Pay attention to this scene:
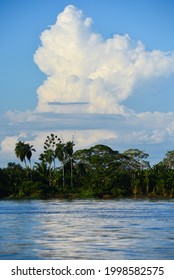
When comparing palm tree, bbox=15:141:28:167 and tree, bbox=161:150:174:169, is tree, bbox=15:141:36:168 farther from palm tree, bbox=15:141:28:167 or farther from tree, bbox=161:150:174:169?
tree, bbox=161:150:174:169

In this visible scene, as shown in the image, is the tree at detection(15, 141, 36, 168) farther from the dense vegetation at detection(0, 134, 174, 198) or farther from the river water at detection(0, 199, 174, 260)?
the river water at detection(0, 199, 174, 260)

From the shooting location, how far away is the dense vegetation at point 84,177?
92000mm

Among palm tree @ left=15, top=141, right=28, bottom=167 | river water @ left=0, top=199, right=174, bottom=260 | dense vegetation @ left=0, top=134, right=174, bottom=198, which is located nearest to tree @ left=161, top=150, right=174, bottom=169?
dense vegetation @ left=0, top=134, right=174, bottom=198

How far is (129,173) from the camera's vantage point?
95.8 meters

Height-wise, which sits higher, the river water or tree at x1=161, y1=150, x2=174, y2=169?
tree at x1=161, y1=150, x2=174, y2=169

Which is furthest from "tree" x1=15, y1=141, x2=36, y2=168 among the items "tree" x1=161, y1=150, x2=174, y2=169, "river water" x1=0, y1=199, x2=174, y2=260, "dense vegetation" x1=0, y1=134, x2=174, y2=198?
"river water" x1=0, y1=199, x2=174, y2=260

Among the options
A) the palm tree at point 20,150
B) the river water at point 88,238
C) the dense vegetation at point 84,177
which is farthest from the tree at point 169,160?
the river water at point 88,238

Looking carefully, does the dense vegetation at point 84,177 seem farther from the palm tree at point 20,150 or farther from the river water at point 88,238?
the river water at point 88,238

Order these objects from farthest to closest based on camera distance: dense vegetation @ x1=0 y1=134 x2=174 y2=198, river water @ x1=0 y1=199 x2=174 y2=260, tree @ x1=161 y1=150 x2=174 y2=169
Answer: tree @ x1=161 y1=150 x2=174 y2=169 → dense vegetation @ x1=0 y1=134 x2=174 y2=198 → river water @ x1=0 y1=199 x2=174 y2=260

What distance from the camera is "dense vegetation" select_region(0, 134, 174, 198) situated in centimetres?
9200

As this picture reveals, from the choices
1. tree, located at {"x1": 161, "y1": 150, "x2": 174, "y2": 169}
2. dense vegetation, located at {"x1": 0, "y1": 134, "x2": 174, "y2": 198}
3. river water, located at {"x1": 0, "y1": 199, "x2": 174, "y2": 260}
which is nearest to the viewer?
river water, located at {"x1": 0, "y1": 199, "x2": 174, "y2": 260}

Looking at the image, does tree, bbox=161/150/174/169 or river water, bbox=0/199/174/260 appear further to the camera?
tree, bbox=161/150/174/169
